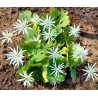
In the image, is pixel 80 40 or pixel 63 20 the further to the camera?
pixel 80 40

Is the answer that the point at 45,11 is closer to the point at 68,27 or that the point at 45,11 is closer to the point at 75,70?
the point at 68,27

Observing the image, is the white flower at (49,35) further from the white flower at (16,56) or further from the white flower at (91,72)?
the white flower at (91,72)

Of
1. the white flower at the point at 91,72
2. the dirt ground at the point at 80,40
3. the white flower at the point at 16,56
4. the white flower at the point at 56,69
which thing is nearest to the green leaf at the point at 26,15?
the dirt ground at the point at 80,40

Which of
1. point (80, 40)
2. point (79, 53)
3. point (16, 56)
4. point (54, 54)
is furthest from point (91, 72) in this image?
point (16, 56)

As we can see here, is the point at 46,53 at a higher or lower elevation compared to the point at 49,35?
lower

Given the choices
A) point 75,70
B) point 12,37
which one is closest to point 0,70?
point 12,37

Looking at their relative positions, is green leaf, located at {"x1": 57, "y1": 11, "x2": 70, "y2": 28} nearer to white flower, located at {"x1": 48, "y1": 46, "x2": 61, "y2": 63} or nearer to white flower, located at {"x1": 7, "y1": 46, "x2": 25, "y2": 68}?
white flower, located at {"x1": 48, "y1": 46, "x2": 61, "y2": 63}

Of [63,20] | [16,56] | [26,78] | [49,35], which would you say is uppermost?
[63,20]

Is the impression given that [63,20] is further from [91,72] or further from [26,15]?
[91,72]
